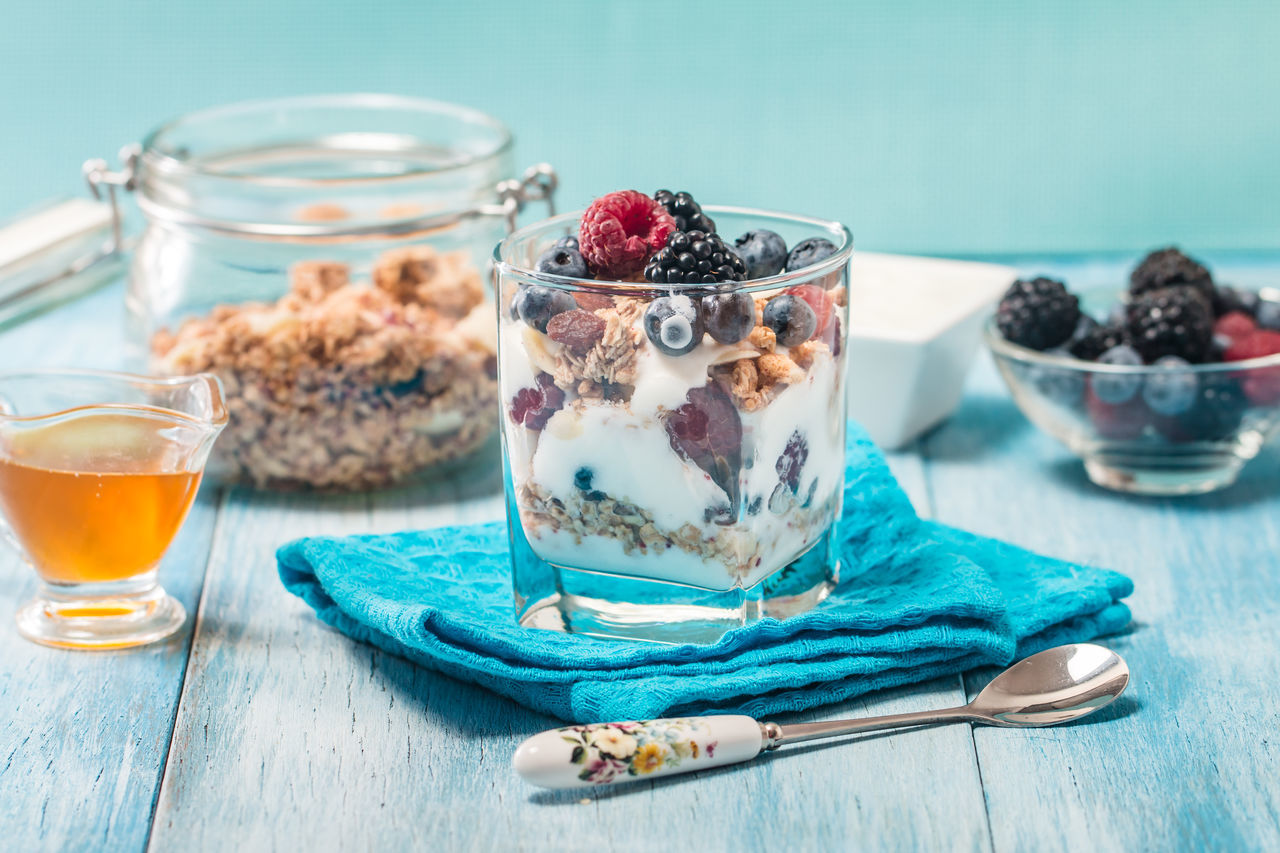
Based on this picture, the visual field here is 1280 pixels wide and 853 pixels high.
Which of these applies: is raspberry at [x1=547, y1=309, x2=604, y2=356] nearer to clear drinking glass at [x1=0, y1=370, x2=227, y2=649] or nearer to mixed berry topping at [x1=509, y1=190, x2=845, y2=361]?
mixed berry topping at [x1=509, y1=190, x2=845, y2=361]

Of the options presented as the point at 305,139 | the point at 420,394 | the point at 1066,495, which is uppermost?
the point at 305,139

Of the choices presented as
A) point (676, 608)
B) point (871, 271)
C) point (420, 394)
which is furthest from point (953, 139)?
point (676, 608)

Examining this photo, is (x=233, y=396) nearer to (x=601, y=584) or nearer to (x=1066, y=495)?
(x=601, y=584)

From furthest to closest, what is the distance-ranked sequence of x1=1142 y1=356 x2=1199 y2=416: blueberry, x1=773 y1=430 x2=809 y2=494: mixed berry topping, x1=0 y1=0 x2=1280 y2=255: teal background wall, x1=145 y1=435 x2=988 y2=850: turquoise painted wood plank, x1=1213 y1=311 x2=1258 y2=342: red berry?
x1=0 y1=0 x2=1280 y2=255: teal background wall, x1=1213 y1=311 x2=1258 y2=342: red berry, x1=1142 y1=356 x2=1199 y2=416: blueberry, x1=773 y1=430 x2=809 y2=494: mixed berry topping, x1=145 y1=435 x2=988 y2=850: turquoise painted wood plank

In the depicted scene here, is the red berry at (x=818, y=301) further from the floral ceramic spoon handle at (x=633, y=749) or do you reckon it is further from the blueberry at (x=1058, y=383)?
the blueberry at (x=1058, y=383)

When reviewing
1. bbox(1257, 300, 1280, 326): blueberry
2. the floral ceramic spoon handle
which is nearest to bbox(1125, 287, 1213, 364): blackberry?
bbox(1257, 300, 1280, 326): blueberry

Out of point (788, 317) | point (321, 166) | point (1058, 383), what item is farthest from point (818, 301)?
point (321, 166)
